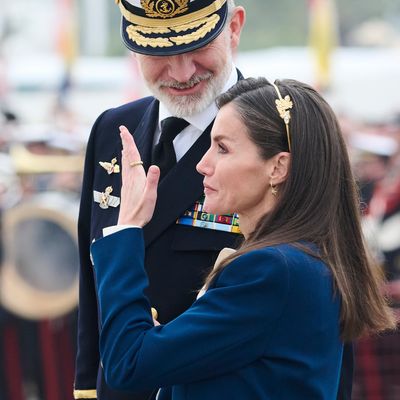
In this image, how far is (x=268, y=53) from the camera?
45.9ft

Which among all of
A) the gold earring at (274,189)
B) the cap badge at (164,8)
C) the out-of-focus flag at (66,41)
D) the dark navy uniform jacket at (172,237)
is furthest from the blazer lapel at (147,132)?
the out-of-focus flag at (66,41)

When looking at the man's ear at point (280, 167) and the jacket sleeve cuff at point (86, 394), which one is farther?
the jacket sleeve cuff at point (86, 394)

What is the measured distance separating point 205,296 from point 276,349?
0.65 ft

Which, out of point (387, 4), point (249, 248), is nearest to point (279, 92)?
point (249, 248)

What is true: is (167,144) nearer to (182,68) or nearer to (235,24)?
(182,68)

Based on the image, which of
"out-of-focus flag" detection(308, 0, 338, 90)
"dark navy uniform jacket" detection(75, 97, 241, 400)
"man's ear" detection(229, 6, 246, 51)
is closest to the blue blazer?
"dark navy uniform jacket" detection(75, 97, 241, 400)

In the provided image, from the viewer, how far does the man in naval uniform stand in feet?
10.2

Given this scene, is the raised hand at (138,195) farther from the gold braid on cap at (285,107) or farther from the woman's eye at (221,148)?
the gold braid on cap at (285,107)

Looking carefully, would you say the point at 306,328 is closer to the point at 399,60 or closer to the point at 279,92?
the point at 279,92

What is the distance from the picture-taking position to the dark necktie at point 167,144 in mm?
3201

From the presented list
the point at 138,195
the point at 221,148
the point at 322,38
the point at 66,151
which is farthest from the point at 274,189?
the point at 322,38

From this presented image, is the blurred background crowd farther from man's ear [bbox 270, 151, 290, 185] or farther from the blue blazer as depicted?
the blue blazer

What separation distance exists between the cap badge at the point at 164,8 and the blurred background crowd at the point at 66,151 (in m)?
0.72

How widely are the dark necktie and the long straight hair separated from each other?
523 mm
